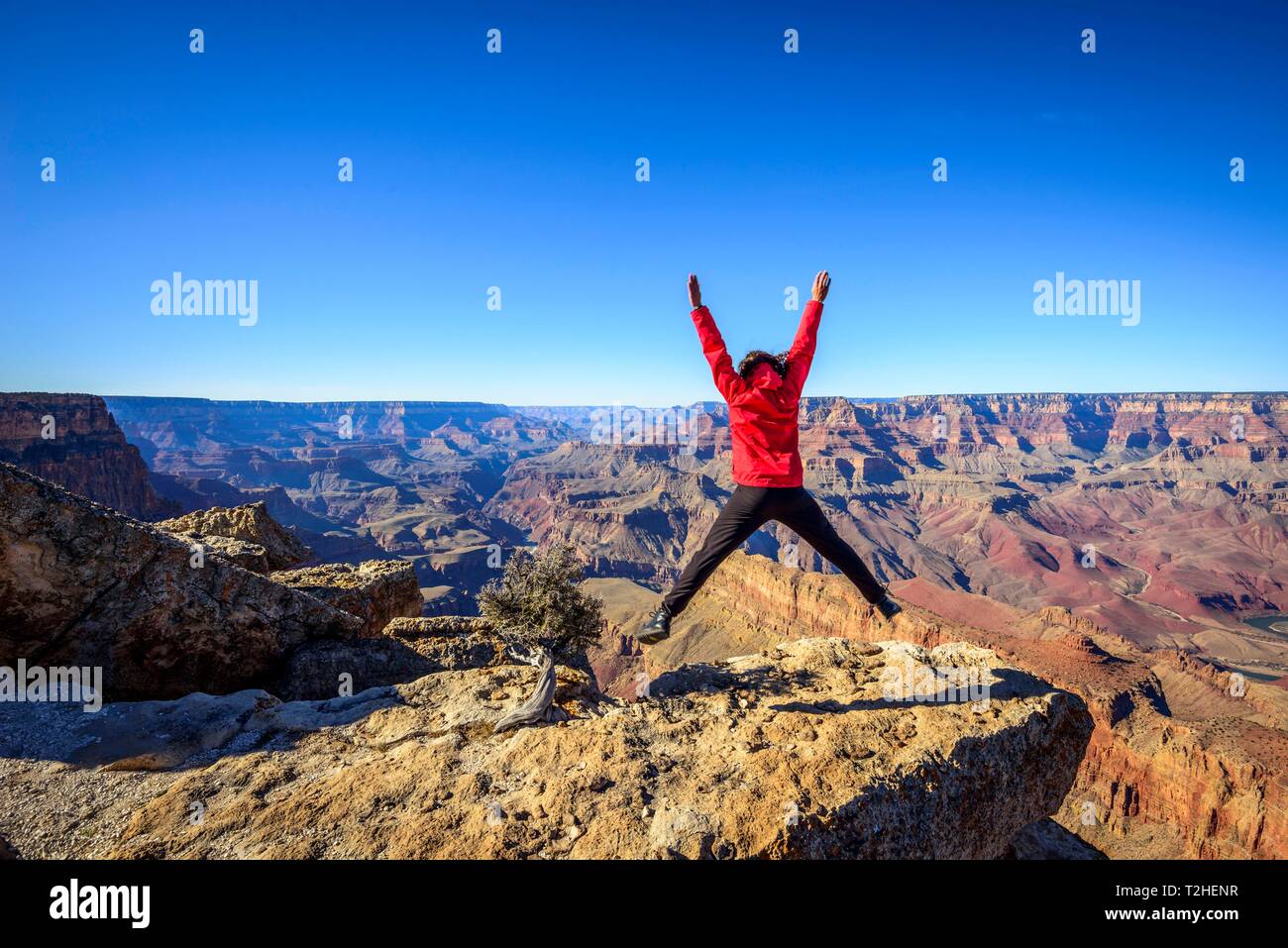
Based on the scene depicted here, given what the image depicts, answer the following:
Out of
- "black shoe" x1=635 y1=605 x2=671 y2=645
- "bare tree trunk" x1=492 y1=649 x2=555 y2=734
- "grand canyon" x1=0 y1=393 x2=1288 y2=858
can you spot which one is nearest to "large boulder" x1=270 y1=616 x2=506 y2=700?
"grand canyon" x1=0 y1=393 x2=1288 y2=858

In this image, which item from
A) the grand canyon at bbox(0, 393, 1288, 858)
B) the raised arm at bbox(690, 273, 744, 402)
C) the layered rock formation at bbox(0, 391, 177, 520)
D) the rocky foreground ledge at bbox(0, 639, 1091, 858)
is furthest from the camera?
the layered rock formation at bbox(0, 391, 177, 520)

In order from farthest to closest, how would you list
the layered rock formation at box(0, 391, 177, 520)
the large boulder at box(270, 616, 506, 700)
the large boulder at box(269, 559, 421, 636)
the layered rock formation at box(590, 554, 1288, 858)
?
1. the layered rock formation at box(0, 391, 177, 520)
2. the layered rock formation at box(590, 554, 1288, 858)
3. the large boulder at box(269, 559, 421, 636)
4. the large boulder at box(270, 616, 506, 700)

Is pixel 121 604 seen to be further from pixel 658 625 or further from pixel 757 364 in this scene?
pixel 757 364

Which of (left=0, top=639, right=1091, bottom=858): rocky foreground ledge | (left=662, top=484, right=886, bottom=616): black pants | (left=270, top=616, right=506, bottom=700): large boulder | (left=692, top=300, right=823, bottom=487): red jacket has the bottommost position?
(left=270, top=616, right=506, bottom=700): large boulder

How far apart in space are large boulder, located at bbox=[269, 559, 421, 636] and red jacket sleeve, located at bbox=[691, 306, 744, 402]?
7.18m

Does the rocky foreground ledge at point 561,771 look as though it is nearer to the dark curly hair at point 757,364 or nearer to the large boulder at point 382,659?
the large boulder at point 382,659

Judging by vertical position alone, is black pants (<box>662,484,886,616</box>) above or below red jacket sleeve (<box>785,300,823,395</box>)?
below

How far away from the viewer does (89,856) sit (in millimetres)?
3088

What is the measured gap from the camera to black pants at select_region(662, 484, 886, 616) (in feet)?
15.2

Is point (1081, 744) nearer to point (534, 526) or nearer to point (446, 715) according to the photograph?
point (446, 715)

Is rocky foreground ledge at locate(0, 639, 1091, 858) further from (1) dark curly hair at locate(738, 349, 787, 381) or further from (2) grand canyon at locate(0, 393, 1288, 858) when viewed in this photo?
(1) dark curly hair at locate(738, 349, 787, 381)

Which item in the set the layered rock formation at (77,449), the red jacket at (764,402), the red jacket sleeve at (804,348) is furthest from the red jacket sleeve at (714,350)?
the layered rock formation at (77,449)
